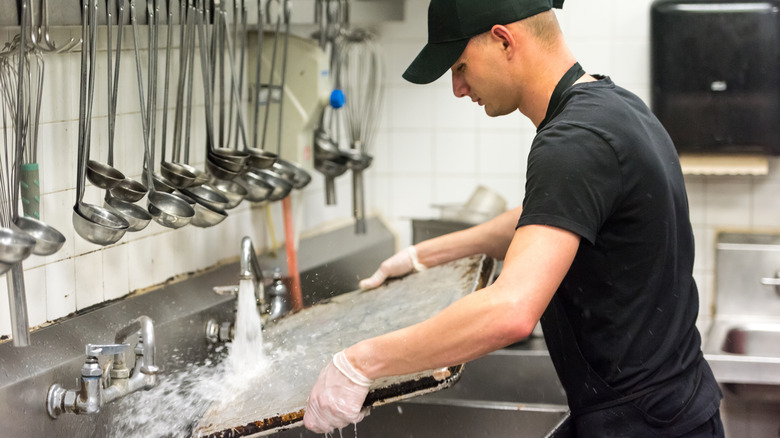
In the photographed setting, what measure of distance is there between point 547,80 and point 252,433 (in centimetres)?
75

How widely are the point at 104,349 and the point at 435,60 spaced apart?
0.75m

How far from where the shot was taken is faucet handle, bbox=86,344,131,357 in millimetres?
1461

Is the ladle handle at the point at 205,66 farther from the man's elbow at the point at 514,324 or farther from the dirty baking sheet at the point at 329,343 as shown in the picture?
the man's elbow at the point at 514,324

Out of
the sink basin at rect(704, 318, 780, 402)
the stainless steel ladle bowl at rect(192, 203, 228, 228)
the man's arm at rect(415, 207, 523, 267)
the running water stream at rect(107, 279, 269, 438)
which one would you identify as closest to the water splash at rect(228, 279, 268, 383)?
the running water stream at rect(107, 279, 269, 438)

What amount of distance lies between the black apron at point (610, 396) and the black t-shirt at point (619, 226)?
0.02 metres

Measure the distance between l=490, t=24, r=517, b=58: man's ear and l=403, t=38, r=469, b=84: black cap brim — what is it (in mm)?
48

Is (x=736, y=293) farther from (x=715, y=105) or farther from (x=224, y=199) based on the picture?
(x=224, y=199)

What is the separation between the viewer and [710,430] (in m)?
1.55

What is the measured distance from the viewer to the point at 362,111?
3174 millimetres

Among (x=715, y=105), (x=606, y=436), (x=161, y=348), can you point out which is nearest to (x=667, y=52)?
(x=715, y=105)

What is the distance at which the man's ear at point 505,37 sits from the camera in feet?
4.66

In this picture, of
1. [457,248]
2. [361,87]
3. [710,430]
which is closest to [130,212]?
[457,248]

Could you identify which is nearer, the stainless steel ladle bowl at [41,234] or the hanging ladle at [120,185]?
the stainless steel ladle bowl at [41,234]

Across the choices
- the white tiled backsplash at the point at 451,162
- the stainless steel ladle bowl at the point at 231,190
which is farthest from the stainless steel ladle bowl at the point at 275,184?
the white tiled backsplash at the point at 451,162
